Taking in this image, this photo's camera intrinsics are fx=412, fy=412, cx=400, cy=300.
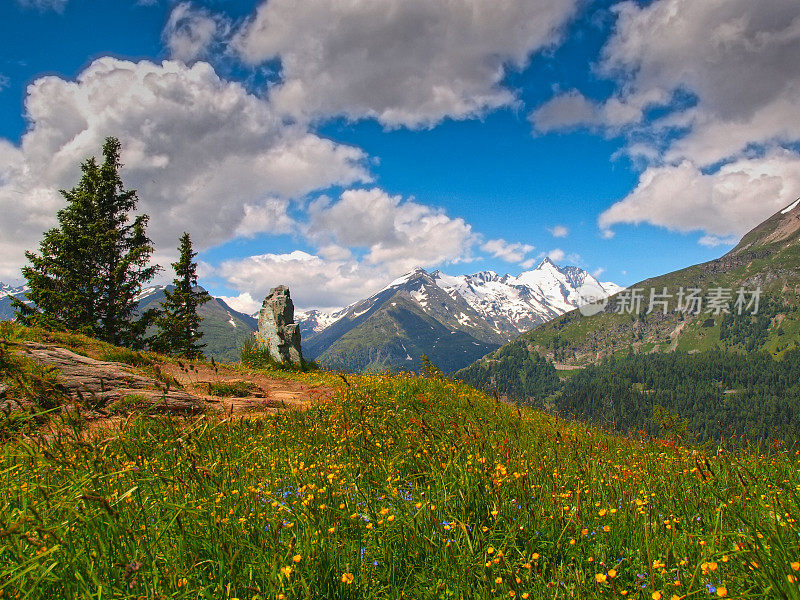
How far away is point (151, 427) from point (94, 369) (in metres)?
5.87

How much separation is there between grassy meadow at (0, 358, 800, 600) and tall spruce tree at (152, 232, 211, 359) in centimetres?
2970

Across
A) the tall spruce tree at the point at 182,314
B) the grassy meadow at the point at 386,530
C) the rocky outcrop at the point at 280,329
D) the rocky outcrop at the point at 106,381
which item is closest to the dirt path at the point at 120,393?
the rocky outcrop at the point at 106,381

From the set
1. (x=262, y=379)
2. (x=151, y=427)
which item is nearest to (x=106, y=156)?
(x=262, y=379)

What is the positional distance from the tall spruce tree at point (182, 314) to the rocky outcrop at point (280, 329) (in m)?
5.99

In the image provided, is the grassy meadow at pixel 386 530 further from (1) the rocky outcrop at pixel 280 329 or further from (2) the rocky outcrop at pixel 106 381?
(1) the rocky outcrop at pixel 280 329

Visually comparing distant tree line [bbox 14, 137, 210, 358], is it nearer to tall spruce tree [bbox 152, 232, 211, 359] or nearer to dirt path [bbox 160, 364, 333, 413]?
tall spruce tree [bbox 152, 232, 211, 359]

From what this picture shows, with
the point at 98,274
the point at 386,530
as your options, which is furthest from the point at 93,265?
the point at 386,530

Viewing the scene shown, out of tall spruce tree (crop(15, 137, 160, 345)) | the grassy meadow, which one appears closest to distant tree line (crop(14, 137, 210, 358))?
tall spruce tree (crop(15, 137, 160, 345))

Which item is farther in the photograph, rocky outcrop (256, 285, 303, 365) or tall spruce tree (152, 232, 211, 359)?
tall spruce tree (152, 232, 211, 359)

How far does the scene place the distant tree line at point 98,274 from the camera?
1139 inches

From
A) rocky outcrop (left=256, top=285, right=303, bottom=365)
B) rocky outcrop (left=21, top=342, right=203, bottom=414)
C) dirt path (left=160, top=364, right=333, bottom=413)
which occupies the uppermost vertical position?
rocky outcrop (left=256, top=285, right=303, bottom=365)

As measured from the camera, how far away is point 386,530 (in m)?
3.41

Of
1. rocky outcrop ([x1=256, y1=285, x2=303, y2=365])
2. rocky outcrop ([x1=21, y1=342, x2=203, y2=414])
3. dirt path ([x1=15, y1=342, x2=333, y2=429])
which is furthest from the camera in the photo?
rocky outcrop ([x1=256, y1=285, x2=303, y2=365])

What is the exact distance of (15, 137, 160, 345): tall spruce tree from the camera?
94.8ft
